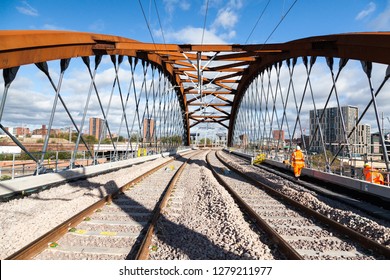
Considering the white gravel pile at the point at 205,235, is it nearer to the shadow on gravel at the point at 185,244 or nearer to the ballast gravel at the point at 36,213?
the shadow on gravel at the point at 185,244

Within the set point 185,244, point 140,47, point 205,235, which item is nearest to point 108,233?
point 185,244

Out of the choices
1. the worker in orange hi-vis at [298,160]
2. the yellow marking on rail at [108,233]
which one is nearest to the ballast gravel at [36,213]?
the yellow marking on rail at [108,233]

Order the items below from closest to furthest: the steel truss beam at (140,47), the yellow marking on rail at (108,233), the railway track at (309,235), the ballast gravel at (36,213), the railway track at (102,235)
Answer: the railway track at (102,235) → the railway track at (309,235) → the ballast gravel at (36,213) → the yellow marking on rail at (108,233) → the steel truss beam at (140,47)

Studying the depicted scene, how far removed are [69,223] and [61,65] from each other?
27.7ft

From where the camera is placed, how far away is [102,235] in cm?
477

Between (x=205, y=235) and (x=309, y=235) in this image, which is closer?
(x=205, y=235)

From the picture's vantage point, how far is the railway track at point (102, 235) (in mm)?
3971

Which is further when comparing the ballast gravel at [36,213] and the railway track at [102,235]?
the ballast gravel at [36,213]

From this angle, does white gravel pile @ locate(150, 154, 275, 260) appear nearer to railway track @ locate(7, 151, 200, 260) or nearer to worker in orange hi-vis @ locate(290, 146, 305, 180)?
railway track @ locate(7, 151, 200, 260)

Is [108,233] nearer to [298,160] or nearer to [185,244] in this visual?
[185,244]

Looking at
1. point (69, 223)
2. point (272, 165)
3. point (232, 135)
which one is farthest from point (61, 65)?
point (232, 135)

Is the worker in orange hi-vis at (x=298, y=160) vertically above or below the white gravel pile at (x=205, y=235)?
above

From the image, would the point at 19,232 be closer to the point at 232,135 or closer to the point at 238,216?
the point at 238,216
